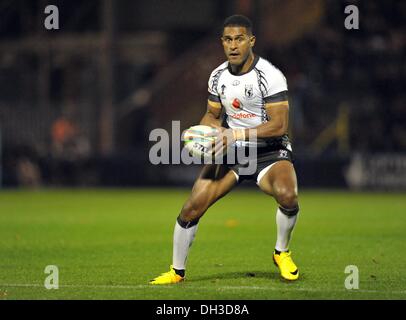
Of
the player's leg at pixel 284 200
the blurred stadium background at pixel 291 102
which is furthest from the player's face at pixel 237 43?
the blurred stadium background at pixel 291 102

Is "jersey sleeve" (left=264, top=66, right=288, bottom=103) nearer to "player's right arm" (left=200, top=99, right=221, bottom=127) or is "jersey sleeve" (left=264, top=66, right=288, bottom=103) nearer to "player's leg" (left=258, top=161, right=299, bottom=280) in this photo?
"player's right arm" (left=200, top=99, right=221, bottom=127)

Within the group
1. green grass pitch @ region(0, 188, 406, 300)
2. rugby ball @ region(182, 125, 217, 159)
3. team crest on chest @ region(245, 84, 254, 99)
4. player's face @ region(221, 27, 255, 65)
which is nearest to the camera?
green grass pitch @ region(0, 188, 406, 300)

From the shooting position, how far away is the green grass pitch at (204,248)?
33.3 ft

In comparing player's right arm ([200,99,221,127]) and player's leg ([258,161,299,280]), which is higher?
player's right arm ([200,99,221,127])

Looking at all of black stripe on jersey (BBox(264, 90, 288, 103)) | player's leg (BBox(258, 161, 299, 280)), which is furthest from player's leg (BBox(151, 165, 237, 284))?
black stripe on jersey (BBox(264, 90, 288, 103))

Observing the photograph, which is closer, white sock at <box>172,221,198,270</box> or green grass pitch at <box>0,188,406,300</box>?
green grass pitch at <box>0,188,406,300</box>

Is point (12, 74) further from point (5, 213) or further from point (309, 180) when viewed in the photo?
point (5, 213)

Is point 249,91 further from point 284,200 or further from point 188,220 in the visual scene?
point 188,220

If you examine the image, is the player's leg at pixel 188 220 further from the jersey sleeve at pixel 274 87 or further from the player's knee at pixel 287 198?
the jersey sleeve at pixel 274 87

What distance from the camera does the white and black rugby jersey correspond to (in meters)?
10.8

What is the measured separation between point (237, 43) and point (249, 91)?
0.50m

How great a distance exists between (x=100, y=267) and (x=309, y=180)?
1722 centimetres

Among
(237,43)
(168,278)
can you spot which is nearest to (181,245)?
(168,278)

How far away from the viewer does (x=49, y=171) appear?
3155 cm
